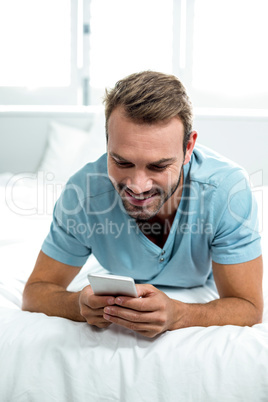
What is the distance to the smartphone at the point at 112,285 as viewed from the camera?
975mm

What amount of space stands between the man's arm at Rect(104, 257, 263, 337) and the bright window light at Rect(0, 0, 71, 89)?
2.62m

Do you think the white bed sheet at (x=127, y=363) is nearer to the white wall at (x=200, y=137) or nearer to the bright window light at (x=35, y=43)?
the white wall at (x=200, y=137)

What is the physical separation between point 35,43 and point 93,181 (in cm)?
239

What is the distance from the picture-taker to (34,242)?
184 centimetres

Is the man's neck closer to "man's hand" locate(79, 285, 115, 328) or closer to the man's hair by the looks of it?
the man's hair

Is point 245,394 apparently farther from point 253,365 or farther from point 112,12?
point 112,12

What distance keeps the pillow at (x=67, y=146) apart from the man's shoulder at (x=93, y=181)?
1371 mm

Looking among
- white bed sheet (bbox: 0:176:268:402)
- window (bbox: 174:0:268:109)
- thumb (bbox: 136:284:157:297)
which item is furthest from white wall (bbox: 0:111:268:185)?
thumb (bbox: 136:284:157:297)

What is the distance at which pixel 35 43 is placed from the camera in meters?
3.45

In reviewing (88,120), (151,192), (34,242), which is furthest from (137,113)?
(88,120)

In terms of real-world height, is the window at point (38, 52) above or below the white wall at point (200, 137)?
above

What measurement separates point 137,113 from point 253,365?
0.64 meters

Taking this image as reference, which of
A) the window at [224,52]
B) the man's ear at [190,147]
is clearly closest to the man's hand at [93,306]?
the man's ear at [190,147]

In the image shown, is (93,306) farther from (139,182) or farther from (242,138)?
(242,138)
